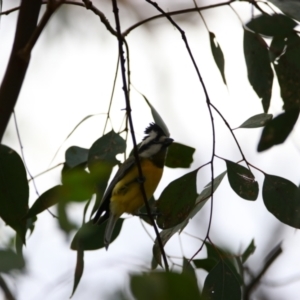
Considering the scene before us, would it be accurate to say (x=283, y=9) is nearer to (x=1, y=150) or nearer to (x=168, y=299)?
(x=1, y=150)

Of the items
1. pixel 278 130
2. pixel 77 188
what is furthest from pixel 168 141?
pixel 77 188

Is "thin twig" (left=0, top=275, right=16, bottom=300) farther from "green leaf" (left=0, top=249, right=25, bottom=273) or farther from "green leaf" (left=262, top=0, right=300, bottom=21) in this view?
"green leaf" (left=262, top=0, right=300, bottom=21)

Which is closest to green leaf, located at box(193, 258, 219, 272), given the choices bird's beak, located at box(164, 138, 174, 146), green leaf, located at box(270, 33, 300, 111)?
bird's beak, located at box(164, 138, 174, 146)

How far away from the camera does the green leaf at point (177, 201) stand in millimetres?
1891

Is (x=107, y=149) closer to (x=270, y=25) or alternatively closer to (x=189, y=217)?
(x=189, y=217)

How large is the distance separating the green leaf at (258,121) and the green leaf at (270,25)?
38 cm

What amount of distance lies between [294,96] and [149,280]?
161cm

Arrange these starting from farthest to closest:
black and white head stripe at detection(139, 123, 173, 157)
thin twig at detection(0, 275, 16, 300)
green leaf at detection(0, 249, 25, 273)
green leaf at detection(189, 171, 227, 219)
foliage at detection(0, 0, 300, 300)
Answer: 1. black and white head stripe at detection(139, 123, 173, 157)
2. green leaf at detection(189, 171, 227, 219)
3. foliage at detection(0, 0, 300, 300)
4. thin twig at detection(0, 275, 16, 300)
5. green leaf at detection(0, 249, 25, 273)

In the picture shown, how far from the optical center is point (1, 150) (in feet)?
5.98

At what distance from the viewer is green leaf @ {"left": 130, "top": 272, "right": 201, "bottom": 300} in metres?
0.68

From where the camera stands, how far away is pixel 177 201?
1926 millimetres

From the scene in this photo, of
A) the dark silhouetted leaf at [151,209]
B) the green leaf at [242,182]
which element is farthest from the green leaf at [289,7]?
the dark silhouetted leaf at [151,209]

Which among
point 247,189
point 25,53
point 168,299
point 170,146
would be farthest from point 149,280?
point 170,146

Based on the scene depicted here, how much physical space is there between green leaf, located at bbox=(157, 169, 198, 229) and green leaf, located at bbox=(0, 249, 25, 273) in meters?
0.69
